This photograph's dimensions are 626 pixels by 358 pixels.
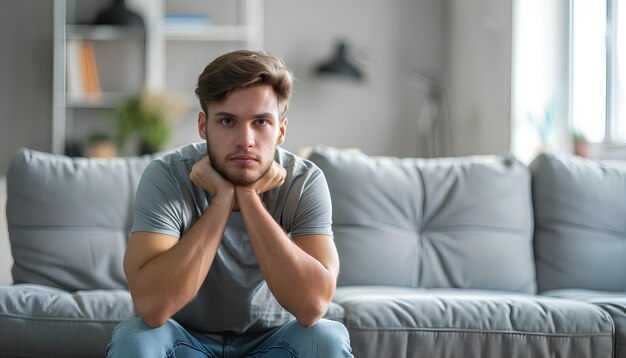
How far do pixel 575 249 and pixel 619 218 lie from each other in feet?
0.74

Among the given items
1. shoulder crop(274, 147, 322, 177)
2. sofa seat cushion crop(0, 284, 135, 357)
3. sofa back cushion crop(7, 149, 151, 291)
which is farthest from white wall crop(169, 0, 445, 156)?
shoulder crop(274, 147, 322, 177)

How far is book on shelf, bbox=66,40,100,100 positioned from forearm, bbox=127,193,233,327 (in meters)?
3.51

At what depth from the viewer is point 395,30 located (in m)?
5.67

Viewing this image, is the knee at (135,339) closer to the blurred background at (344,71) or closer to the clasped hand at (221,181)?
the clasped hand at (221,181)

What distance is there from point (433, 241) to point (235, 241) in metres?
1.11

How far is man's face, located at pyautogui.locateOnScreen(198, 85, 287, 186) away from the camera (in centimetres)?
185

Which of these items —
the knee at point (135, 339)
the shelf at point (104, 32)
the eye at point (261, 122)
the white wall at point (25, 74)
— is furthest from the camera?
the shelf at point (104, 32)

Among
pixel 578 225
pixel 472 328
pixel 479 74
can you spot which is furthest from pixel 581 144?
pixel 472 328

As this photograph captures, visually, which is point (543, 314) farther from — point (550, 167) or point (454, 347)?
point (550, 167)

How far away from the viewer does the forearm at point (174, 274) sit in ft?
5.66

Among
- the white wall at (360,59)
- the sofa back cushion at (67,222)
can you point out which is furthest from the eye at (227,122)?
the white wall at (360,59)

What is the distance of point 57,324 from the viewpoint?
86.1 inches

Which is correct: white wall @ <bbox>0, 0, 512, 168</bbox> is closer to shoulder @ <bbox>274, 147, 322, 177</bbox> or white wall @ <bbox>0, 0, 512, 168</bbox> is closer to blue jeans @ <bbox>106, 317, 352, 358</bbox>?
shoulder @ <bbox>274, 147, 322, 177</bbox>

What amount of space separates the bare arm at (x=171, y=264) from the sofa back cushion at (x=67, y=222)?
907mm
